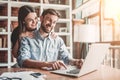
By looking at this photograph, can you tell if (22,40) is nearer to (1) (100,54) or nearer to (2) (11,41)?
(2) (11,41)

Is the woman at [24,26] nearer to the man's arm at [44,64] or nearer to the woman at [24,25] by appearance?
the woman at [24,25]

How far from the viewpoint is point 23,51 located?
2059mm

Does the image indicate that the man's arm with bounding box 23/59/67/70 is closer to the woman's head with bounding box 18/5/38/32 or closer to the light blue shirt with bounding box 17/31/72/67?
the light blue shirt with bounding box 17/31/72/67

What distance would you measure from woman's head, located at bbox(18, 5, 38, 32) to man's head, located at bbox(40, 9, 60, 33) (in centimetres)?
9

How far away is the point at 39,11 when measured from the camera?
2.23m

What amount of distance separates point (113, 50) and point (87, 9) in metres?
0.71

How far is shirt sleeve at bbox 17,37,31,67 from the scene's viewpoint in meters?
2.03

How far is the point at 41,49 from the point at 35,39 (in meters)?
0.13

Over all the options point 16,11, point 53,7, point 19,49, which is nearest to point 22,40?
point 19,49

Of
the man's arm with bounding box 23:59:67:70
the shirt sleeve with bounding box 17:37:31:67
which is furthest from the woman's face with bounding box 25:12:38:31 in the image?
the man's arm with bounding box 23:59:67:70

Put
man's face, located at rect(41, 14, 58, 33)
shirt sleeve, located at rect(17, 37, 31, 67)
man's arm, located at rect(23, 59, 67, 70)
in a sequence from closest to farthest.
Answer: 1. man's arm, located at rect(23, 59, 67, 70)
2. shirt sleeve, located at rect(17, 37, 31, 67)
3. man's face, located at rect(41, 14, 58, 33)

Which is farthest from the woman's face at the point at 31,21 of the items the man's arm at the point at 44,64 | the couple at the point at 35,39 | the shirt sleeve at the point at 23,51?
the man's arm at the point at 44,64

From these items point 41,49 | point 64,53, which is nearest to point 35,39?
point 41,49

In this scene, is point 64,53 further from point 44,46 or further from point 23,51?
point 23,51
